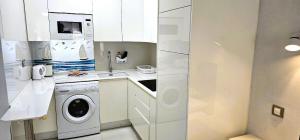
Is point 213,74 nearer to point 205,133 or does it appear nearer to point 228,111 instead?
point 228,111

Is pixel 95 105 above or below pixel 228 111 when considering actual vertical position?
below

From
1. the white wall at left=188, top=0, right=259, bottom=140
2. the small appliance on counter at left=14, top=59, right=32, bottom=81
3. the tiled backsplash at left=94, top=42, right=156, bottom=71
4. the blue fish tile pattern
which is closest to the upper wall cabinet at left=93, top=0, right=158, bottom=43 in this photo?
the tiled backsplash at left=94, top=42, right=156, bottom=71

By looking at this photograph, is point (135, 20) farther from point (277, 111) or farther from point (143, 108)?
point (277, 111)

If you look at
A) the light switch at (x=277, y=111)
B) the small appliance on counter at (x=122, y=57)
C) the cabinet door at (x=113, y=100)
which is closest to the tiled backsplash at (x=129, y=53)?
the small appliance on counter at (x=122, y=57)

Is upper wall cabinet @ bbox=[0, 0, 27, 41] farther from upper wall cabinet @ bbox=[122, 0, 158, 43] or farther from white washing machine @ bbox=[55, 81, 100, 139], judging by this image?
upper wall cabinet @ bbox=[122, 0, 158, 43]

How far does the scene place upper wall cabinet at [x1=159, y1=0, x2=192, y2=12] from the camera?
4.85 ft

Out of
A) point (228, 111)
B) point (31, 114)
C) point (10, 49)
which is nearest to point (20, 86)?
point (10, 49)

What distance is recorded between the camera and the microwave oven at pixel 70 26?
276 cm

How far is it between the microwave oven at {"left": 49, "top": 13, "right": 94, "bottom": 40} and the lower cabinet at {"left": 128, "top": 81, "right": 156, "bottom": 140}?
3.37 feet

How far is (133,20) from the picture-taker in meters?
3.10

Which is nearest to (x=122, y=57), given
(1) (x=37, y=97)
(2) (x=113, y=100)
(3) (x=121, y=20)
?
(3) (x=121, y=20)

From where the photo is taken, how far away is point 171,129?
1.80m

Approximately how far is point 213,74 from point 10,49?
1975 millimetres

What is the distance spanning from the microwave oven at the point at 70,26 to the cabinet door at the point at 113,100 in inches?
31.6
